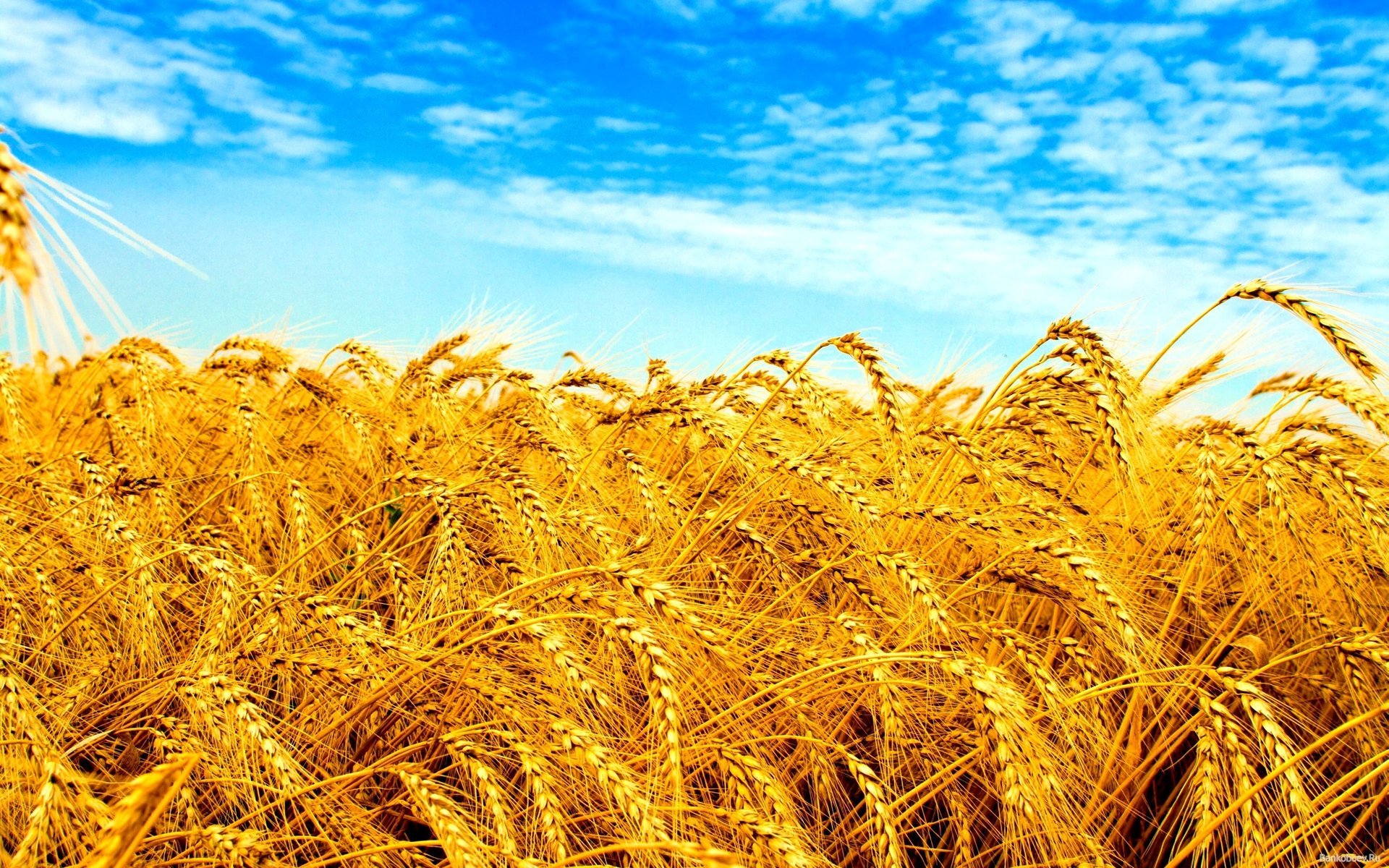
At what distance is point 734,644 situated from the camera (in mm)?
2148

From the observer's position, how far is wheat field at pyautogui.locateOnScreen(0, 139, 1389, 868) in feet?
6.16

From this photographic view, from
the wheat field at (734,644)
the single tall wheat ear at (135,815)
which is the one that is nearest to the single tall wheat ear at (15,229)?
the wheat field at (734,644)

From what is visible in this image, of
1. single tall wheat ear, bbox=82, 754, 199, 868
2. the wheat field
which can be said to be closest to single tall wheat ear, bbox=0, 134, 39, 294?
the wheat field

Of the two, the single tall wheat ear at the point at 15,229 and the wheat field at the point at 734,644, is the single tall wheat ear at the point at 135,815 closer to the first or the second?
the wheat field at the point at 734,644

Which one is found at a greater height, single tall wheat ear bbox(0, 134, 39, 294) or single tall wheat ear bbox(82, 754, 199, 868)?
single tall wheat ear bbox(0, 134, 39, 294)

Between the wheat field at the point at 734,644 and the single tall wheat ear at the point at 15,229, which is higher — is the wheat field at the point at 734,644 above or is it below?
below

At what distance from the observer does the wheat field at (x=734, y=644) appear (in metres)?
1.88

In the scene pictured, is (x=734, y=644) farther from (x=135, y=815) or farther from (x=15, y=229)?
(x=15, y=229)

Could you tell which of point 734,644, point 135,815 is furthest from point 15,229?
point 734,644

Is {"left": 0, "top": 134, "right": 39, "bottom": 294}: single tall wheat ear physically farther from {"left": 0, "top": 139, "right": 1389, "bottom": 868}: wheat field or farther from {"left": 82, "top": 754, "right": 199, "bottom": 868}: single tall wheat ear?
{"left": 82, "top": 754, "right": 199, "bottom": 868}: single tall wheat ear

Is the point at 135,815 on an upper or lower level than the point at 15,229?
lower

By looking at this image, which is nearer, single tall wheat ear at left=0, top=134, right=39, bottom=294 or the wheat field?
single tall wheat ear at left=0, top=134, right=39, bottom=294

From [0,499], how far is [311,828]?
6.91 feet

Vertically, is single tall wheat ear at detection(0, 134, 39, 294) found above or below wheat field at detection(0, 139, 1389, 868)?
above
